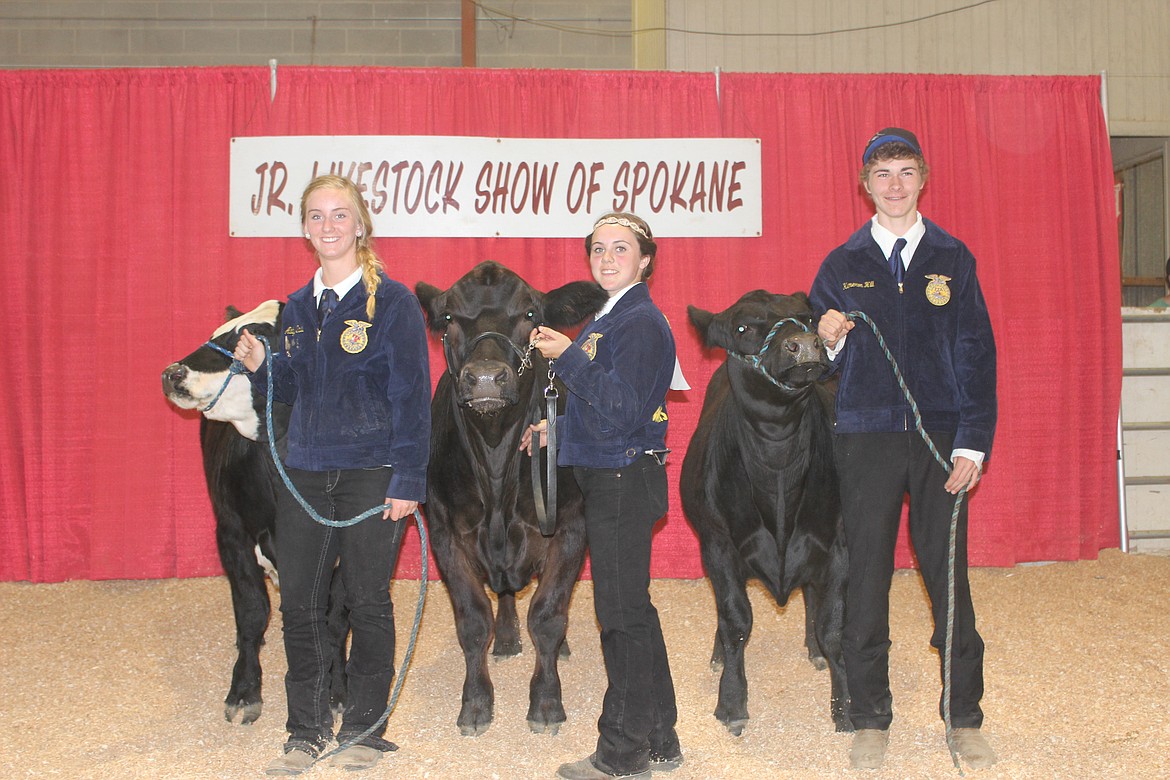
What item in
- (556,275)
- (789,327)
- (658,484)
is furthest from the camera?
(556,275)

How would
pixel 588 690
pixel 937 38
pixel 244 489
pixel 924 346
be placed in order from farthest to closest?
pixel 937 38, pixel 588 690, pixel 244 489, pixel 924 346

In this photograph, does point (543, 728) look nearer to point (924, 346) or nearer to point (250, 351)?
point (250, 351)

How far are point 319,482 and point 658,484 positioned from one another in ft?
3.30

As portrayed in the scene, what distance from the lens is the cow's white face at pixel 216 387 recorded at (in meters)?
3.33

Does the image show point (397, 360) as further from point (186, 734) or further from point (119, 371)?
point (119, 371)

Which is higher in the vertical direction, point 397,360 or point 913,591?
point 397,360

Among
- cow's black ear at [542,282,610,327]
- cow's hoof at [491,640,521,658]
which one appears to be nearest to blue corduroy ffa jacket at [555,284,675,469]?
cow's black ear at [542,282,610,327]

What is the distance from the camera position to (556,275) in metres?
5.59

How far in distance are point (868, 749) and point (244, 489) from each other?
2.31 m

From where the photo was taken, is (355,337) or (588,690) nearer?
(355,337)

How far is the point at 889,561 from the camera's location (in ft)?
9.77

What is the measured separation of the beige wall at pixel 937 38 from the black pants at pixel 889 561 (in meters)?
5.24

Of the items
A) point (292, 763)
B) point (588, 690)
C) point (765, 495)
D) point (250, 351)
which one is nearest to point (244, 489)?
point (250, 351)

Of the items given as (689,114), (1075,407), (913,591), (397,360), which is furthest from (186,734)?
(1075,407)
